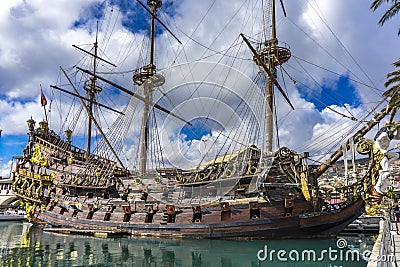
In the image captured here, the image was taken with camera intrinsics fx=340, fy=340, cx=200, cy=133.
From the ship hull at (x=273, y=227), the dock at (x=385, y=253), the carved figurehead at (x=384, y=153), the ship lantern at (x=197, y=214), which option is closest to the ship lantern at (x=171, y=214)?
the ship hull at (x=273, y=227)

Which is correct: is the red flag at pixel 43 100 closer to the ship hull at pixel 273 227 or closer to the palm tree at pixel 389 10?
the ship hull at pixel 273 227

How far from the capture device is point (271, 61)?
26797 mm

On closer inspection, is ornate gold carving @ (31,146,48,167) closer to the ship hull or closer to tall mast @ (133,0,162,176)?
tall mast @ (133,0,162,176)

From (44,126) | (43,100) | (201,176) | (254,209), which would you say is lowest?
(254,209)

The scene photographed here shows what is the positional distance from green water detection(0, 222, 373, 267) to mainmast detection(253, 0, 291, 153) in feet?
29.9

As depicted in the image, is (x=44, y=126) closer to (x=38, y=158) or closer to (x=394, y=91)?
(x=38, y=158)

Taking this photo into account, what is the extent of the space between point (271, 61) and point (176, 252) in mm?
17069

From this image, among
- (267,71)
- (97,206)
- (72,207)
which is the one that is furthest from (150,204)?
(267,71)

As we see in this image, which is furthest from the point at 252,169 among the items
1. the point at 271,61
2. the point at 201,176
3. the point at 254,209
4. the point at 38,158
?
the point at 38,158

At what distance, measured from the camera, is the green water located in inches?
523

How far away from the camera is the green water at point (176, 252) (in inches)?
523

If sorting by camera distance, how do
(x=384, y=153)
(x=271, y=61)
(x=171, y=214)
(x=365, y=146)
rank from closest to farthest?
(x=384, y=153)
(x=365, y=146)
(x=171, y=214)
(x=271, y=61)

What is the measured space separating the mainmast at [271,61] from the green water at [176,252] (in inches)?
359

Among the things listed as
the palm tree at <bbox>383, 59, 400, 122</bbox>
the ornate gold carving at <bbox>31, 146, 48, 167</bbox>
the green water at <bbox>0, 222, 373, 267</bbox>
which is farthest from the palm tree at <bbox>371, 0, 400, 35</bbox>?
the ornate gold carving at <bbox>31, 146, 48, 167</bbox>
